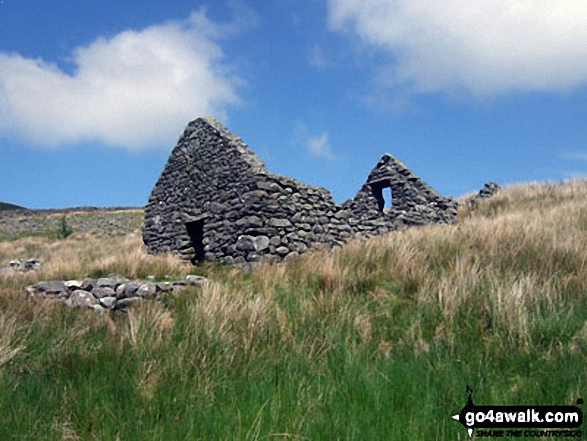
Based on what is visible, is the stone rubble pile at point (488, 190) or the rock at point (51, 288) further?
the stone rubble pile at point (488, 190)

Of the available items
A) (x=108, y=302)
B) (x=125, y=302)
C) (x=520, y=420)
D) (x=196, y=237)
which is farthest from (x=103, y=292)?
(x=196, y=237)

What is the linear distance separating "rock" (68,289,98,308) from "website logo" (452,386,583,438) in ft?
16.0

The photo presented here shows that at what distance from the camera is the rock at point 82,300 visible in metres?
5.95

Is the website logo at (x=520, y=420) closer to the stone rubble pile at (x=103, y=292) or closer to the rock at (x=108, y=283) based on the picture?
the stone rubble pile at (x=103, y=292)

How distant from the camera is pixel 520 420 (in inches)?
114

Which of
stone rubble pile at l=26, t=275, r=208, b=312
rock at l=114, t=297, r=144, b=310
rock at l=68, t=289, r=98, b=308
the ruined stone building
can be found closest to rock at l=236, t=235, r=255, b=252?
the ruined stone building

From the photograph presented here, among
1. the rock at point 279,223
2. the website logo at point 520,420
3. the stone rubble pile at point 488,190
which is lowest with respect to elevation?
the website logo at point 520,420

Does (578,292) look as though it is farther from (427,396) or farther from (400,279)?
(427,396)

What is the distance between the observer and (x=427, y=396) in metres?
3.14

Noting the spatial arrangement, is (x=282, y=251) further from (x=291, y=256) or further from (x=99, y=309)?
(x=99, y=309)

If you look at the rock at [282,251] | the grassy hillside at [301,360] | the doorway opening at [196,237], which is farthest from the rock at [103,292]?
the doorway opening at [196,237]

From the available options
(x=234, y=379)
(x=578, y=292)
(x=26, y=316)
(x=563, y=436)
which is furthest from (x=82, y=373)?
(x=578, y=292)

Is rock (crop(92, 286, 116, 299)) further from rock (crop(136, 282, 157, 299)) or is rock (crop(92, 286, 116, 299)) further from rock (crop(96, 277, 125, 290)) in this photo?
rock (crop(136, 282, 157, 299))

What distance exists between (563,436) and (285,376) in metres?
1.86
